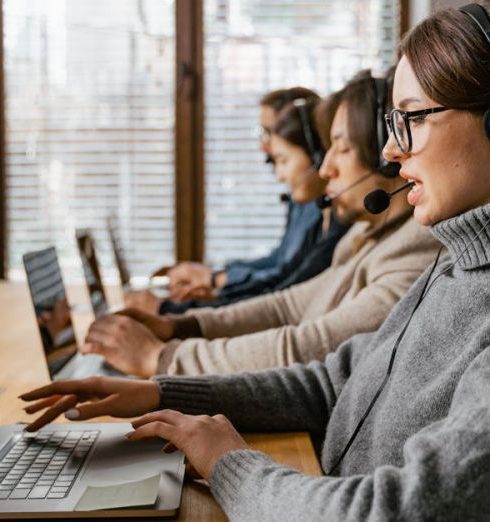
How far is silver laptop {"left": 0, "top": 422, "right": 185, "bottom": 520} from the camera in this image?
2.81ft

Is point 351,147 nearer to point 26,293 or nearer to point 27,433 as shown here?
point 27,433

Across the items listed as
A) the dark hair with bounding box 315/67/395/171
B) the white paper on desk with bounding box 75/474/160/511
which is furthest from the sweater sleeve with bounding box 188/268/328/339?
the white paper on desk with bounding box 75/474/160/511

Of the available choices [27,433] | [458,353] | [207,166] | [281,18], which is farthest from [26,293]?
[458,353]

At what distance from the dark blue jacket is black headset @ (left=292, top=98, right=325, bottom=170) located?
160 mm

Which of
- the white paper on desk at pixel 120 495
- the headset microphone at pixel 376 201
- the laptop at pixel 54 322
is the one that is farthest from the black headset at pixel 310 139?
the white paper on desk at pixel 120 495

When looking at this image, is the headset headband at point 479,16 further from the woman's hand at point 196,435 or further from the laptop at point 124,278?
the laptop at point 124,278

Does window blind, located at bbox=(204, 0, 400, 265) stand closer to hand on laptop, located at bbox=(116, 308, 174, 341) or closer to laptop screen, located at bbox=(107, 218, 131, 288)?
laptop screen, located at bbox=(107, 218, 131, 288)

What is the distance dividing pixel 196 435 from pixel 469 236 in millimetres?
364

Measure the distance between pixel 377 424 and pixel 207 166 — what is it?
2629mm

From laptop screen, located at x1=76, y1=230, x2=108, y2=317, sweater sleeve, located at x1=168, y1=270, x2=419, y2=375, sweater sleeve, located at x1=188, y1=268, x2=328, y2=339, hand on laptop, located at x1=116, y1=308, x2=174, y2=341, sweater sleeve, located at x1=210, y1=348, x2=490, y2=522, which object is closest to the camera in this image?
sweater sleeve, located at x1=210, y1=348, x2=490, y2=522

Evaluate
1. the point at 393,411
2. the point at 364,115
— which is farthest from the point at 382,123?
the point at 393,411

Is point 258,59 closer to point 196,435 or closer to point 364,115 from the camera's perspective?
point 364,115

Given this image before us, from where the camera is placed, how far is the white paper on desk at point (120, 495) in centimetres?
86

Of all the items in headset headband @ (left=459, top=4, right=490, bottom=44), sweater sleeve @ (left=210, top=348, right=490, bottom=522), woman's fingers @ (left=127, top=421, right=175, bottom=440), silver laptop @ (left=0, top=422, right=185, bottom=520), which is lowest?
silver laptop @ (left=0, top=422, right=185, bottom=520)
